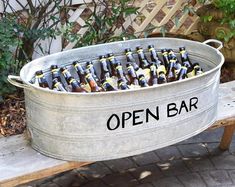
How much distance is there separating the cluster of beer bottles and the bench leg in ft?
1.96

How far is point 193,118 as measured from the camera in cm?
232

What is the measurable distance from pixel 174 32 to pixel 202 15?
316 mm

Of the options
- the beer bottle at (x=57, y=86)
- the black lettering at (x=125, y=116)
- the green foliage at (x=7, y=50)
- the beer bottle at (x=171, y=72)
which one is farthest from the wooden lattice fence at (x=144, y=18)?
the black lettering at (x=125, y=116)

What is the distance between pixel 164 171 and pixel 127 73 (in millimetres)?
704

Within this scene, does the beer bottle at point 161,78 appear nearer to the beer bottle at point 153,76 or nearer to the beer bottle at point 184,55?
the beer bottle at point 153,76

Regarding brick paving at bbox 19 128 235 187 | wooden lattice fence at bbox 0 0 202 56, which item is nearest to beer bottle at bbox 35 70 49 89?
brick paving at bbox 19 128 235 187

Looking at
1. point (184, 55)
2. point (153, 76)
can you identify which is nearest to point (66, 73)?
point (153, 76)

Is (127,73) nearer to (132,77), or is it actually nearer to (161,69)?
(132,77)

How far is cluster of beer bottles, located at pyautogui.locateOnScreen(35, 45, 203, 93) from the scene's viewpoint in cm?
233

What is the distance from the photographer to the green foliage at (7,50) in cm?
283

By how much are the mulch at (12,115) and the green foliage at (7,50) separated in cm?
10

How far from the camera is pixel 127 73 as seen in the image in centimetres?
251

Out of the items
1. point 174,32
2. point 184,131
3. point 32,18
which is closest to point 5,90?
point 32,18

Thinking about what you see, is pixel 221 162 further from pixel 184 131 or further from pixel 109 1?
pixel 109 1
